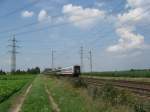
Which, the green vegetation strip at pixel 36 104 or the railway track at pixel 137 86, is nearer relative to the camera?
the green vegetation strip at pixel 36 104

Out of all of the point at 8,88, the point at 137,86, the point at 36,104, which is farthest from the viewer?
the point at 8,88

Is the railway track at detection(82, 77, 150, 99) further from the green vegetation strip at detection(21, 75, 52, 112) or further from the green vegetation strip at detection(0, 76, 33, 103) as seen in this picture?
the green vegetation strip at detection(0, 76, 33, 103)

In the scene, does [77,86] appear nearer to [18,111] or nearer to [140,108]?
[18,111]

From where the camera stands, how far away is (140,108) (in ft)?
49.4

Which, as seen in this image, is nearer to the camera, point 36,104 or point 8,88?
point 36,104

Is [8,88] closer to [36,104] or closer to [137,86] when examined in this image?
[137,86]

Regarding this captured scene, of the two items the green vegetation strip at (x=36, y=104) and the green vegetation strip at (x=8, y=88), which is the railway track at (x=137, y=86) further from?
the green vegetation strip at (x=8, y=88)

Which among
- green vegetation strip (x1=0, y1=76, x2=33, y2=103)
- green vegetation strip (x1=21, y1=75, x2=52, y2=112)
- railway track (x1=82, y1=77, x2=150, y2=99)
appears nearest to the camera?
green vegetation strip (x1=21, y1=75, x2=52, y2=112)

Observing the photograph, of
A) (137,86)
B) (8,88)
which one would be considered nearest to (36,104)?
(137,86)

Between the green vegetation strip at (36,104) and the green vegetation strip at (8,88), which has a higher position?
the green vegetation strip at (8,88)

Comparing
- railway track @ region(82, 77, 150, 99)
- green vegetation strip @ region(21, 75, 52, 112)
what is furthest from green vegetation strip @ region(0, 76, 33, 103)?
railway track @ region(82, 77, 150, 99)

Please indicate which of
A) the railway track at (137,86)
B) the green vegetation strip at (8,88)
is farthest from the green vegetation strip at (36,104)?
the railway track at (137,86)

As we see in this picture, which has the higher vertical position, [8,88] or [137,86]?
[137,86]

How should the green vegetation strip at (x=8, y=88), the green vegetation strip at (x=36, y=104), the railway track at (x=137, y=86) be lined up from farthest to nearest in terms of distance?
the green vegetation strip at (x=8, y=88)
the railway track at (x=137, y=86)
the green vegetation strip at (x=36, y=104)
